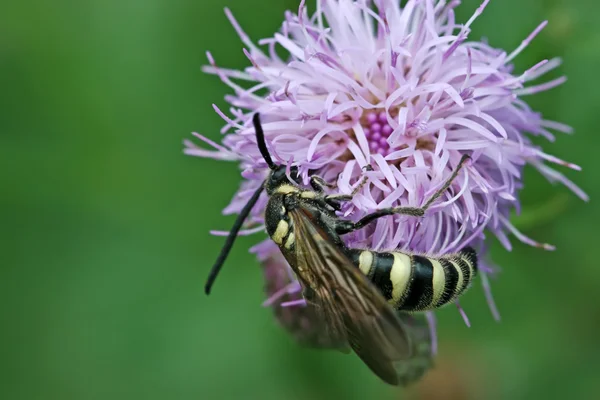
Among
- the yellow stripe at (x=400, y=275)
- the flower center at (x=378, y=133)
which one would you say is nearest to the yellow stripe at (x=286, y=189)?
the flower center at (x=378, y=133)

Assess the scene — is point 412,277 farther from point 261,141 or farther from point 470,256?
point 261,141

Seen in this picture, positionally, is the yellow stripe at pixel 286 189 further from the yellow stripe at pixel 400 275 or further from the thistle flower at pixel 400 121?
the yellow stripe at pixel 400 275

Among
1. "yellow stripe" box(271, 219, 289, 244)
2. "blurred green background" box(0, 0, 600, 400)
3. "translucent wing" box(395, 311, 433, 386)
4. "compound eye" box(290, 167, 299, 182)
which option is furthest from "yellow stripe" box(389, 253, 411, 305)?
"blurred green background" box(0, 0, 600, 400)

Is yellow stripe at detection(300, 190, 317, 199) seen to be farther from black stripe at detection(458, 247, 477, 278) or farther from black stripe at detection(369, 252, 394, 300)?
black stripe at detection(458, 247, 477, 278)

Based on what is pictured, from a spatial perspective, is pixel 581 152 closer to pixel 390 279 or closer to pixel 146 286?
pixel 390 279

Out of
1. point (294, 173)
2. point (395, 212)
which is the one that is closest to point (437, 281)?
point (395, 212)
